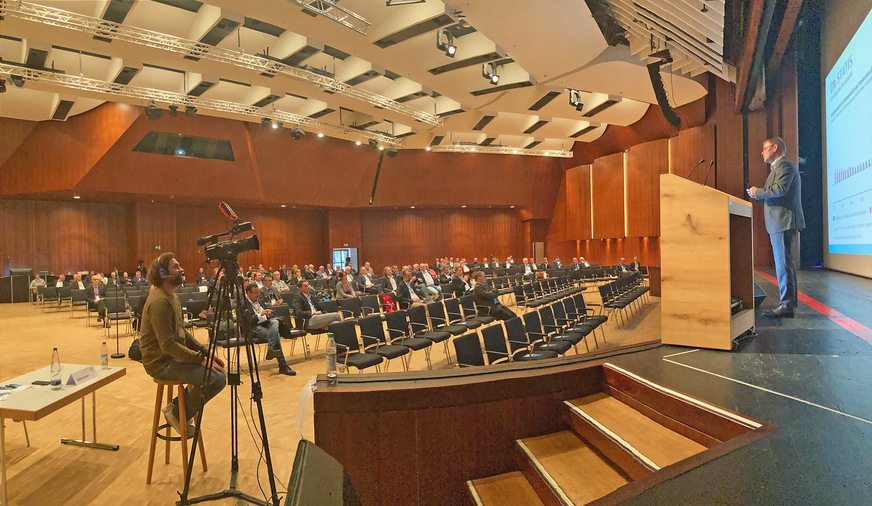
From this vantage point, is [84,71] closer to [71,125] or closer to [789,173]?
[71,125]

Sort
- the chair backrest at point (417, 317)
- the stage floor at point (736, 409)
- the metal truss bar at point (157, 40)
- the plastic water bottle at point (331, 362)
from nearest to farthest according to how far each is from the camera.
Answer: the stage floor at point (736, 409) → the plastic water bottle at point (331, 362) → the chair backrest at point (417, 317) → the metal truss bar at point (157, 40)

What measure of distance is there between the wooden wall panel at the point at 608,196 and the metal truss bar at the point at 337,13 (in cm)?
1306

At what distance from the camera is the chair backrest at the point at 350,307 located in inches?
291

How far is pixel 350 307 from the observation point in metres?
7.42

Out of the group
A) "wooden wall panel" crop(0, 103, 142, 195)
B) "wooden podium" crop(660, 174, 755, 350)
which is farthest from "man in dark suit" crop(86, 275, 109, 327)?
"wooden podium" crop(660, 174, 755, 350)

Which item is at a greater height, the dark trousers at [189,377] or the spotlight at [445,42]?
the spotlight at [445,42]

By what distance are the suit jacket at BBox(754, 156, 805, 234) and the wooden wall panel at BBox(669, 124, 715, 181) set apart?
33.7ft

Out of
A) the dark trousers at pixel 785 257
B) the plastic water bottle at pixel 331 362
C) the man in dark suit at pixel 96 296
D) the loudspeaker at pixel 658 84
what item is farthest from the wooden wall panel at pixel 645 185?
the man in dark suit at pixel 96 296

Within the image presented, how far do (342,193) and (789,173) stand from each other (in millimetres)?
17259

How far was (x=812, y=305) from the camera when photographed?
165 inches

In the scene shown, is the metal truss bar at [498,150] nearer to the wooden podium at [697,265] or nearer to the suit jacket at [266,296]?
the suit jacket at [266,296]

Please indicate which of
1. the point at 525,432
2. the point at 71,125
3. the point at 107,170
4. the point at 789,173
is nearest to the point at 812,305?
the point at 789,173

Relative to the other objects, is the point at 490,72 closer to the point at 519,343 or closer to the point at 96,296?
the point at 519,343

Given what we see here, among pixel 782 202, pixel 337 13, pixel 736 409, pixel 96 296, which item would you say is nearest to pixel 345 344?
pixel 736 409
